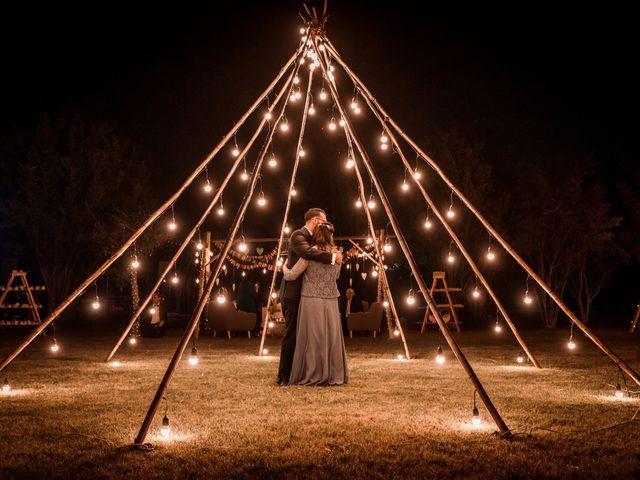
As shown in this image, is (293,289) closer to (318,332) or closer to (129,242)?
(318,332)

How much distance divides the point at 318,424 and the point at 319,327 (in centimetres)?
260

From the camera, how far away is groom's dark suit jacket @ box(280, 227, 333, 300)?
8148 mm

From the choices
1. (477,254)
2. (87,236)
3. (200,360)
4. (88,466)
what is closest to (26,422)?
(88,466)

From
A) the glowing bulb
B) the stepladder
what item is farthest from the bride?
the stepladder

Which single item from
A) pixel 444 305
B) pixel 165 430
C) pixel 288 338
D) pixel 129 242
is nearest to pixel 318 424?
pixel 165 430

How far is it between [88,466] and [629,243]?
27851mm

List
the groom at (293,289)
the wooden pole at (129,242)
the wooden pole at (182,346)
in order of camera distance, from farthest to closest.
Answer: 1. the groom at (293,289)
2. the wooden pole at (129,242)
3. the wooden pole at (182,346)

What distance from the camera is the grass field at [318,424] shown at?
4.25 meters

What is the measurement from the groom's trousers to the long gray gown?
0.11 meters

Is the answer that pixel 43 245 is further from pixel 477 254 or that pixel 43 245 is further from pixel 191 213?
pixel 477 254

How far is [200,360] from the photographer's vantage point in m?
11.4

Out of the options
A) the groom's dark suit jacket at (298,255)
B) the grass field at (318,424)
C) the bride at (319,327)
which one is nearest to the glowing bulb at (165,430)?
the grass field at (318,424)

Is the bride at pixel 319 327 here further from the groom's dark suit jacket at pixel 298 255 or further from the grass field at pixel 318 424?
the grass field at pixel 318 424

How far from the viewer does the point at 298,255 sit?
27.3 ft
